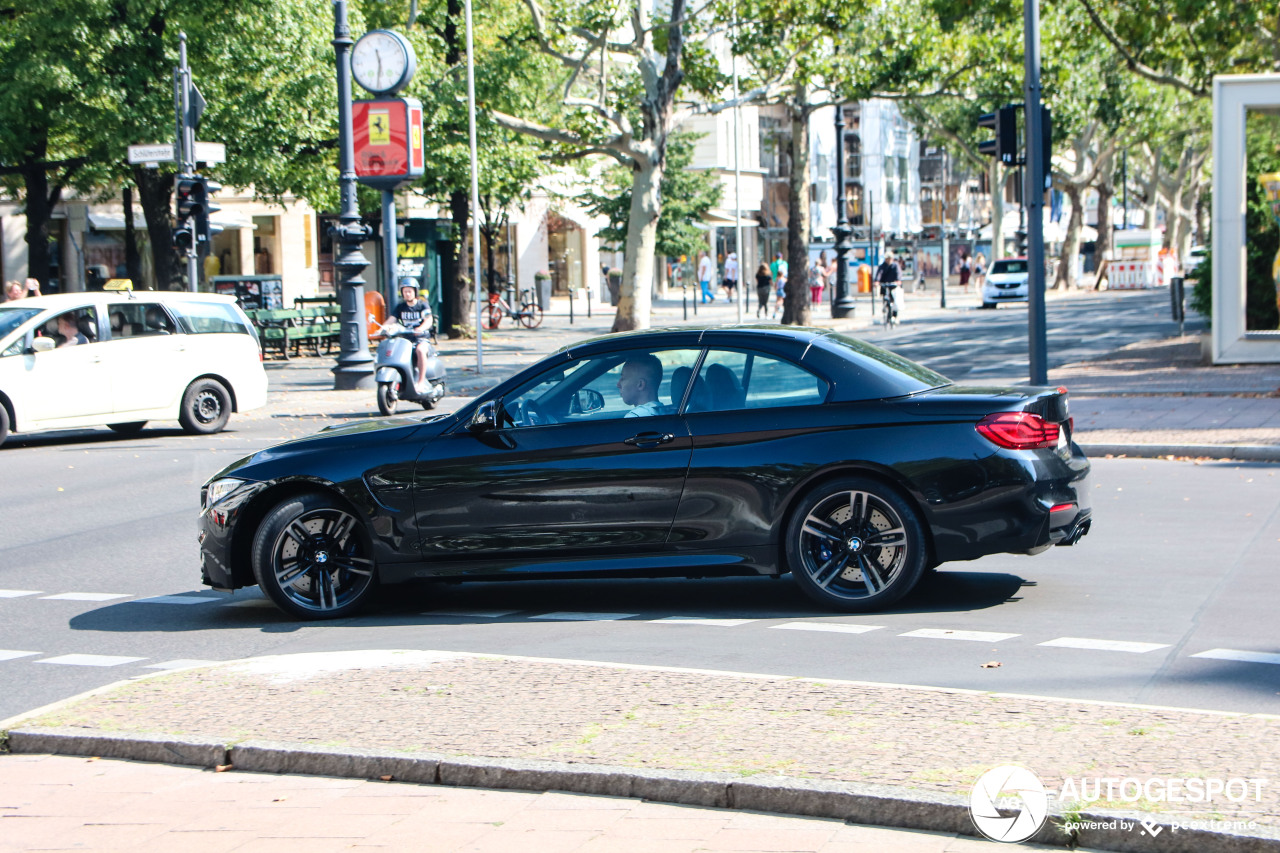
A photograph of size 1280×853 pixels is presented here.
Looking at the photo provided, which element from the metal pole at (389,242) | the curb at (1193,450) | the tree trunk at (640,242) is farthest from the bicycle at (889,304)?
the curb at (1193,450)

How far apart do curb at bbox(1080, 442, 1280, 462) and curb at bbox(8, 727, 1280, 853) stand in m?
9.79

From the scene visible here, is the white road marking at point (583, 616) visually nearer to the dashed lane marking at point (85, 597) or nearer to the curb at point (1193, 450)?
the dashed lane marking at point (85, 597)

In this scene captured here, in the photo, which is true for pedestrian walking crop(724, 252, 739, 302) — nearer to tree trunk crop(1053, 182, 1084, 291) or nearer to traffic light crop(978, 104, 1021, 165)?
tree trunk crop(1053, 182, 1084, 291)

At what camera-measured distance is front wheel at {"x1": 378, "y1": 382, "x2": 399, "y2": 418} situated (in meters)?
19.9

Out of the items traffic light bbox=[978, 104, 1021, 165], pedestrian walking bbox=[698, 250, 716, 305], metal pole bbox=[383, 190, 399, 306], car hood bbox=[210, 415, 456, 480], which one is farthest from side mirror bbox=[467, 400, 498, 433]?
pedestrian walking bbox=[698, 250, 716, 305]

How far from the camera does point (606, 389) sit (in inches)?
310

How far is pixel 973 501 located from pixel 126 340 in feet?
41.7

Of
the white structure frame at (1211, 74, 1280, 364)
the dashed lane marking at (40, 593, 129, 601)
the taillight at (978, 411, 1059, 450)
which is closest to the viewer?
the taillight at (978, 411, 1059, 450)

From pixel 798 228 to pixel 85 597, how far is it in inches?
1169

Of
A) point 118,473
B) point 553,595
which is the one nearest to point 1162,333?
point 118,473

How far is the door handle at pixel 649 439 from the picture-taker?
7.66 meters

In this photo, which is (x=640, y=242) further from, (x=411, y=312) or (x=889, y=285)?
(x=411, y=312)

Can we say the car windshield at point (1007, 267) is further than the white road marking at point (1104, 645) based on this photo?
Yes

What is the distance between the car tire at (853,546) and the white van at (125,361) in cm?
1192
